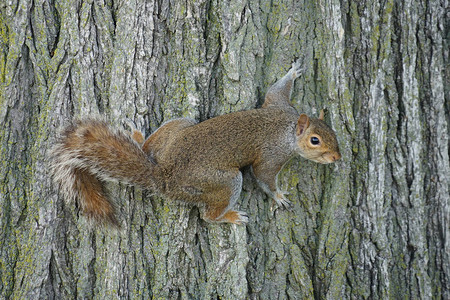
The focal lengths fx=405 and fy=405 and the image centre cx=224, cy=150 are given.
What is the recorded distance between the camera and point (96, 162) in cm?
209

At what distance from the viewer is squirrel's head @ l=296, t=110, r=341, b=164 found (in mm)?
2230

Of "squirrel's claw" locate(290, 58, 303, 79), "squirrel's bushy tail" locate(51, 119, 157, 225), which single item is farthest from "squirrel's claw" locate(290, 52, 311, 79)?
"squirrel's bushy tail" locate(51, 119, 157, 225)

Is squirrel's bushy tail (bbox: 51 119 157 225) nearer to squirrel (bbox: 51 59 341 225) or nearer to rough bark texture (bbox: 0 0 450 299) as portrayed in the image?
squirrel (bbox: 51 59 341 225)

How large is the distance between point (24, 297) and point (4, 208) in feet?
1.63

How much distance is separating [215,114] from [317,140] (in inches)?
23.4

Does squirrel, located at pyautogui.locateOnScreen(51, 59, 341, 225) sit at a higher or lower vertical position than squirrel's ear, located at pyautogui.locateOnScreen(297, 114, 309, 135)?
lower

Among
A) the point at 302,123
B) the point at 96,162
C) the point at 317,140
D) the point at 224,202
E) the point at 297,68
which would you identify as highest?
the point at 297,68

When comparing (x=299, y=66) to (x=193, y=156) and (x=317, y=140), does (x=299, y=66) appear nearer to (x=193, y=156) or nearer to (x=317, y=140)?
(x=317, y=140)

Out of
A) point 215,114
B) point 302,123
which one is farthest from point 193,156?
point 302,123

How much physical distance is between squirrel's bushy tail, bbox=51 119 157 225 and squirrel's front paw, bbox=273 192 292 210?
67cm

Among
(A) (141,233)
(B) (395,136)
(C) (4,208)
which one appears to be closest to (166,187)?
(A) (141,233)

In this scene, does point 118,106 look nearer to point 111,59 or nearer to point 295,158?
point 111,59

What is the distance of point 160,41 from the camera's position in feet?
7.13

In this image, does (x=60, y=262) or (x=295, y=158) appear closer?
(x=60, y=262)
